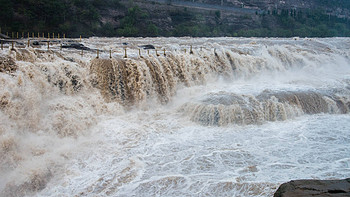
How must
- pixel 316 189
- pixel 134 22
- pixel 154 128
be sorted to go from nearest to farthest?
pixel 316 189 < pixel 154 128 < pixel 134 22

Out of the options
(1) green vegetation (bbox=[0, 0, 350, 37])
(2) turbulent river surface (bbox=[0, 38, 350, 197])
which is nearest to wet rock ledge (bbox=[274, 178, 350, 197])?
(2) turbulent river surface (bbox=[0, 38, 350, 197])

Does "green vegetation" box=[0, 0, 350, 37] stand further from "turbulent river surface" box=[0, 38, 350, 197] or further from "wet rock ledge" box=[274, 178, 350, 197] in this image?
"wet rock ledge" box=[274, 178, 350, 197]

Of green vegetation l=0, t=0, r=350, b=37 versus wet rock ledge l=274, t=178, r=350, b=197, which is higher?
green vegetation l=0, t=0, r=350, b=37

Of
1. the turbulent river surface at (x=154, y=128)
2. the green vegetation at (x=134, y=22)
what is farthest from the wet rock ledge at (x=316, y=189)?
the green vegetation at (x=134, y=22)

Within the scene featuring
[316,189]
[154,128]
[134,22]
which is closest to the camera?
[316,189]

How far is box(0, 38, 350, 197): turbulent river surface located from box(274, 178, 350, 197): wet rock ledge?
5.18 ft

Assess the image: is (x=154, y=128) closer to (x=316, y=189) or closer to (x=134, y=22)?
(x=316, y=189)

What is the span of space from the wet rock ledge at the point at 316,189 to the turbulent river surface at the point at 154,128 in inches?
62.1

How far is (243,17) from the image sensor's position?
194 feet

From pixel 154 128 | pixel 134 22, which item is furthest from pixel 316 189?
pixel 134 22

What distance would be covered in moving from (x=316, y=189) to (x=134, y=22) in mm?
40290

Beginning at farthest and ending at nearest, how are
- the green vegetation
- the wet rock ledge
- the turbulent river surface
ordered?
the green vegetation, the turbulent river surface, the wet rock ledge

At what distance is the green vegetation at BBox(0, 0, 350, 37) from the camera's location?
33406 mm

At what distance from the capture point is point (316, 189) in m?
5.17
